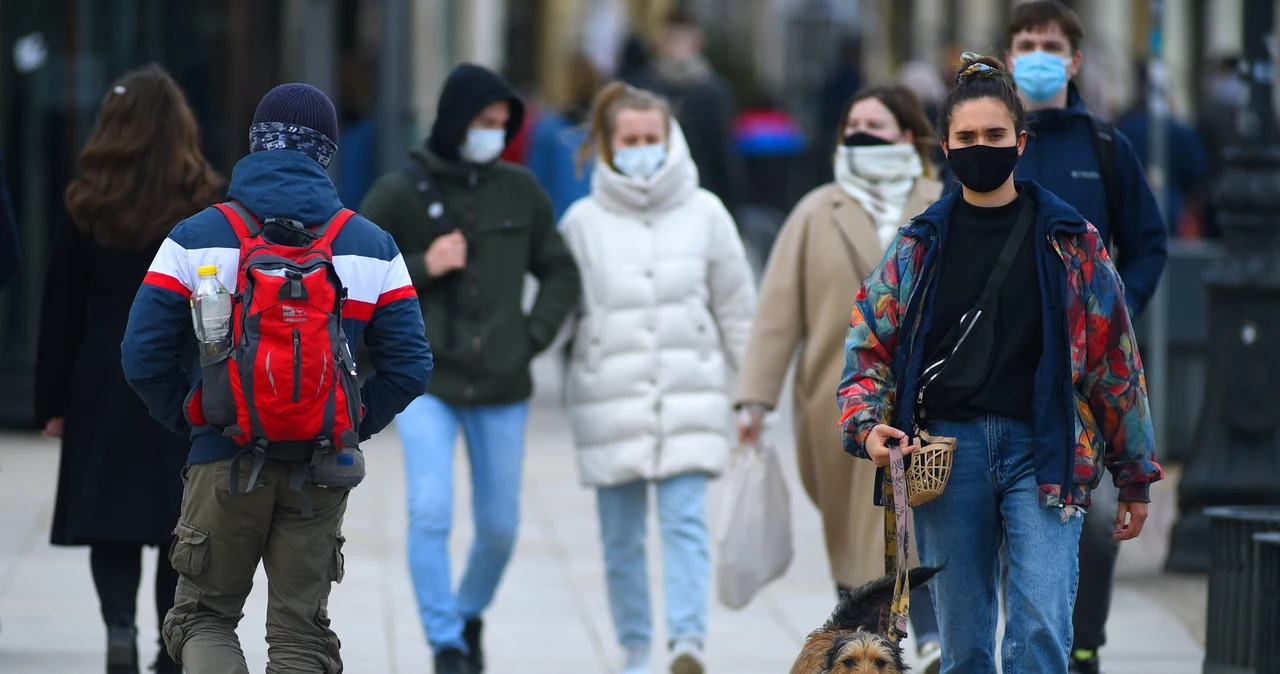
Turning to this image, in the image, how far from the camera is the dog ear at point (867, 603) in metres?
4.50

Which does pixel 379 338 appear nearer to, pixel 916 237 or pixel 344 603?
pixel 916 237

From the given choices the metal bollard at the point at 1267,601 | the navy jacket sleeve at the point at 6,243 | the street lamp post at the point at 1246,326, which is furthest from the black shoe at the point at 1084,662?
the navy jacket sleeve at the point at 6,243

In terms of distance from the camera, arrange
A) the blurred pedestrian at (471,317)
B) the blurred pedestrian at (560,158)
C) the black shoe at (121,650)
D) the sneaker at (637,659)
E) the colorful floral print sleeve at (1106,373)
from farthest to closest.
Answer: the blurred pedestrian at (560,158) → the sneaker at (637,659) → the blurred pedestrian at (471,317) → the black shoe at (121,650) → the colorful floral print sleeve at (1106,373)

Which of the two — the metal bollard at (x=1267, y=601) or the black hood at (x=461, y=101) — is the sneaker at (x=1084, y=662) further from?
the black hood at (x=461, y=101)

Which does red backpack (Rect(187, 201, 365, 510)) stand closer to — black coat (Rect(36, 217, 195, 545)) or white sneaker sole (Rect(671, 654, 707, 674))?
black coat (Rect(36, 217, 195, 545))

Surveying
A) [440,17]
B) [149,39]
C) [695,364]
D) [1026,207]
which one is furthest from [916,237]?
[440,17]

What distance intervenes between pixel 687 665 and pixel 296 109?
8.61ft

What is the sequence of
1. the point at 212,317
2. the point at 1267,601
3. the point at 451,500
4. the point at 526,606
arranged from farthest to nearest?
the point at 526,606, the point at 451,500, the point at 1267,601, the point at 212,317

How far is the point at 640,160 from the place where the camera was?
22.4 feet

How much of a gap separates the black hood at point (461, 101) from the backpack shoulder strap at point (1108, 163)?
202 cm

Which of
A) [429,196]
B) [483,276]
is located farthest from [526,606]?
[429,196]

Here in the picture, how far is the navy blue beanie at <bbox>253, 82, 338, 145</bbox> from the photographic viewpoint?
15.1 ft

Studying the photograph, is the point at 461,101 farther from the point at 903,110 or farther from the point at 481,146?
the point at 903,110

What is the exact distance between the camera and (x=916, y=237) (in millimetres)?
4711
